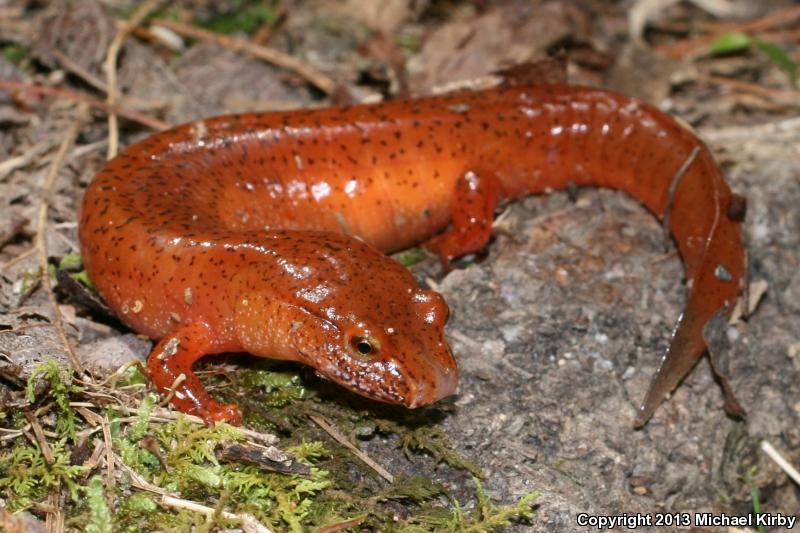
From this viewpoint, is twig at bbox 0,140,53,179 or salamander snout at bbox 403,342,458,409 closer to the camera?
salamander snout at bbox 403,342,458,409

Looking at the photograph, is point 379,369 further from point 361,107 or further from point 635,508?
point 361,107

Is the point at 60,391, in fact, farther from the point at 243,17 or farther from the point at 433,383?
the point at 243,17

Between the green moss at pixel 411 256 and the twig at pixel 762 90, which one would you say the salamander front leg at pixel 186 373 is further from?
the twig at pixel 762 90

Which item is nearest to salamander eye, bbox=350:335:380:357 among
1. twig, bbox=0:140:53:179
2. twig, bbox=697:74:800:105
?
twig, bbox=0:140:53:179

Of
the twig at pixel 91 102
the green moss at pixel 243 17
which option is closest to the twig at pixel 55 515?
the twig at pixel 91 102

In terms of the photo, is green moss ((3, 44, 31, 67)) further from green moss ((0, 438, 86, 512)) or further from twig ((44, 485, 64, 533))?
twig ((44, 485, 64, 533))

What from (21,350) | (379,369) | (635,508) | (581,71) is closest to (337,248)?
(379,369)
